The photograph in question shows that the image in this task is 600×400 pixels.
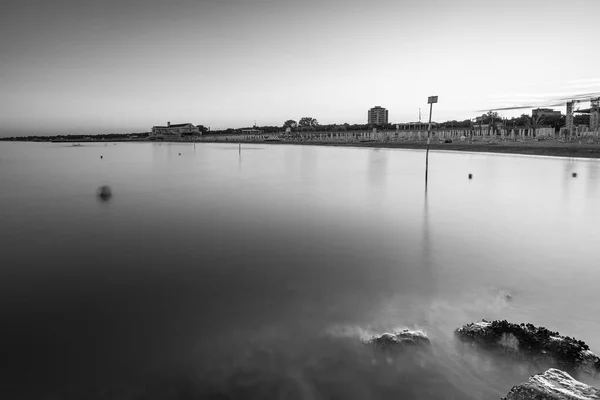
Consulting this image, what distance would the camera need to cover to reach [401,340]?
5.68 m

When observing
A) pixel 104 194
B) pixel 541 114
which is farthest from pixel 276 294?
pixel 541 114

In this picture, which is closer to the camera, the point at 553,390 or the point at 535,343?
the point at 553,390

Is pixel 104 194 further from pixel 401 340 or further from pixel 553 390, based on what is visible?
pixel 553 390

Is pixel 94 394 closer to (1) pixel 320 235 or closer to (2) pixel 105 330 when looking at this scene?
(2) pixel 105 330

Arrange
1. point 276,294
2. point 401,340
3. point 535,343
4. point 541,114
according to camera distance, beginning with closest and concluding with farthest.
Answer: point 535,343 < point 401,340 < point 276,294 < point 541,114

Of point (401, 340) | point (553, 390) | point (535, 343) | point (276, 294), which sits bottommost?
point (276, 294)

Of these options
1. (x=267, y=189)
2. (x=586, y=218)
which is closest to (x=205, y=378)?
(x=586, y=218)

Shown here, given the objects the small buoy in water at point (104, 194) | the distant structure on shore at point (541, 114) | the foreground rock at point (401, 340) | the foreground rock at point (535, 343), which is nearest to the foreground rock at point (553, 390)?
the foreground rock at point (535, 343)

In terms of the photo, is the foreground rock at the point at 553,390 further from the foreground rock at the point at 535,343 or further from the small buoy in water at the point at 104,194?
the small buoy in water at the point at 104,194

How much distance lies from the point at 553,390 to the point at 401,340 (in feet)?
7.09

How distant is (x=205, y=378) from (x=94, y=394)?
4.78ft

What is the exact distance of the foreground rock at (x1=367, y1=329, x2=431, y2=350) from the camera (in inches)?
220

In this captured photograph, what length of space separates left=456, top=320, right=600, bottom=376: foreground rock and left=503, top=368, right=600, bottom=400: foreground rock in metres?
1.01

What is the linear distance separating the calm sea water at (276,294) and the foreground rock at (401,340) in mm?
223
